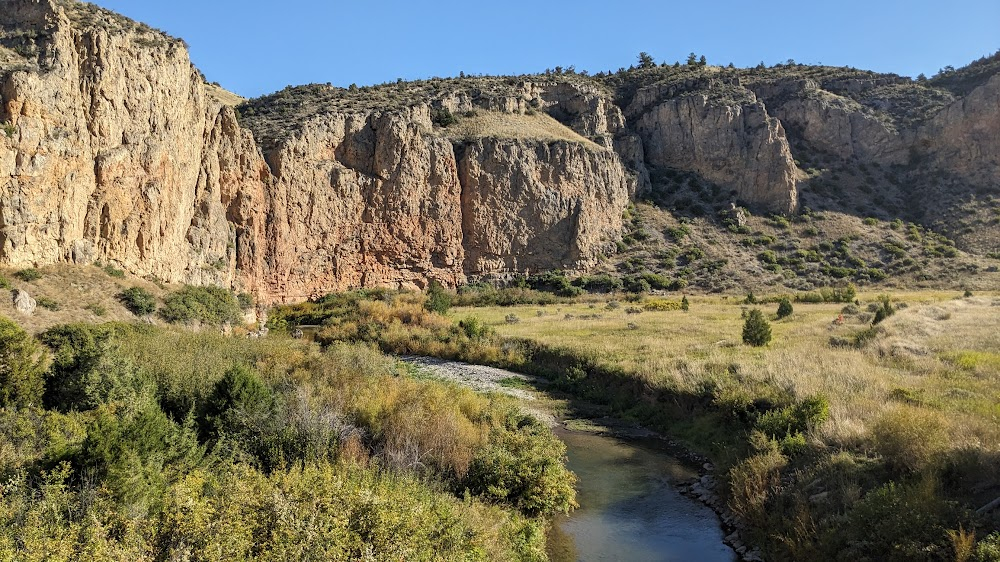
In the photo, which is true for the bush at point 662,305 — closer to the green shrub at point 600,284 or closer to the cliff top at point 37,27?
the green shrub at point 600,284

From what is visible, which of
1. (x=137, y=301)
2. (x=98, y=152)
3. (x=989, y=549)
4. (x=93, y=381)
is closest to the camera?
(x=989, y=549)

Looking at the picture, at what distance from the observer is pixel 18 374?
38.7 feet

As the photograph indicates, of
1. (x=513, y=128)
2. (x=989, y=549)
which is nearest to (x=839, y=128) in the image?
(x=513, y=128)

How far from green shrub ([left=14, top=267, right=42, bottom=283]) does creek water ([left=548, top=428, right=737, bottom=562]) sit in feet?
75.3

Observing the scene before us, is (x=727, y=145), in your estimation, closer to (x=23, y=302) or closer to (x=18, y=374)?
(x=23, y=302)

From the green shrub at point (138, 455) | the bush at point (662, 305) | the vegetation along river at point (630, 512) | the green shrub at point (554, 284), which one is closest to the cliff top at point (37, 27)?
the green shrub at point (138, 455)

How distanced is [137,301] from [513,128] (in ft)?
136

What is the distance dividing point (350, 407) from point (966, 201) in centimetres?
7233

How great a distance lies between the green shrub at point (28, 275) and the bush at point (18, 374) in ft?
48.3

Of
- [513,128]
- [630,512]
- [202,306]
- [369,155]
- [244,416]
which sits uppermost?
[513,128]

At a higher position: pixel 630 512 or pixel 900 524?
pixel 900 524

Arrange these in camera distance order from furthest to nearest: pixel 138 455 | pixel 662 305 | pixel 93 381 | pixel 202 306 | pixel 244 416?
pixel 662 305
pixel 202 306
pixel 93 381
pixel 244 416
pixel 138 455

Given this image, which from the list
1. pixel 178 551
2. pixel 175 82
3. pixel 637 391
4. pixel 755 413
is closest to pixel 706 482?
pixel 755 413

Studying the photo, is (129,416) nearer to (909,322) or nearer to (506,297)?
(909,322)
